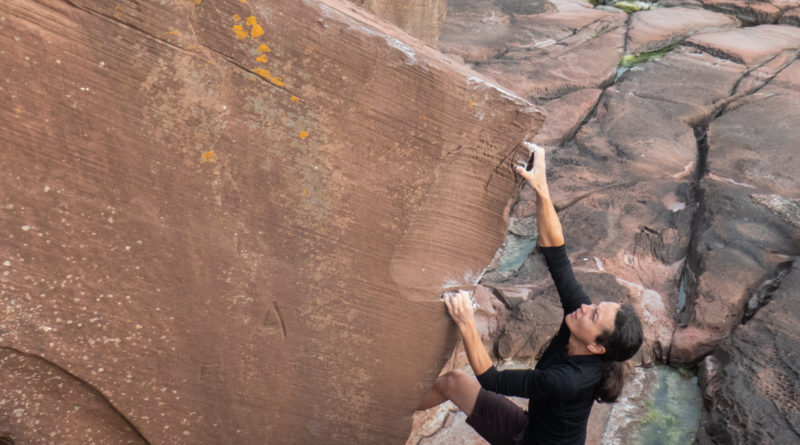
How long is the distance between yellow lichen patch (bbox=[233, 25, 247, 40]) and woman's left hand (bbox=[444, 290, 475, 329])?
103 cm

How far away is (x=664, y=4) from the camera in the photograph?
881 cm

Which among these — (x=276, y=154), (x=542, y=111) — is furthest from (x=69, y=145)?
(x=542, y=111)

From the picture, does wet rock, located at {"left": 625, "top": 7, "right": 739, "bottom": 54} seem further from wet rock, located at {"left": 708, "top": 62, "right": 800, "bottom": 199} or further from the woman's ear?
the woman's ear

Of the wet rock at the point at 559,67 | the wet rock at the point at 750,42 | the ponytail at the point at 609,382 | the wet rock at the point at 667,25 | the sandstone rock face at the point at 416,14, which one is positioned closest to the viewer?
the ponytail at the point at 609,382

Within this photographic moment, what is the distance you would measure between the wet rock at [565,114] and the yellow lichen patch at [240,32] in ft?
12.7

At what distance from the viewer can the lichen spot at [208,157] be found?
195cm

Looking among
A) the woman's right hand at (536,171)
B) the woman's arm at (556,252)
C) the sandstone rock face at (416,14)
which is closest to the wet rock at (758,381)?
the woman's arm at (556,252)

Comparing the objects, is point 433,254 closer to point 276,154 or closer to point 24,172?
point 276,154

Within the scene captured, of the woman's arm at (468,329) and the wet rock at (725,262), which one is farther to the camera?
the wet rock at (725,262)

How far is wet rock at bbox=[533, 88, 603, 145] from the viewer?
5.62m

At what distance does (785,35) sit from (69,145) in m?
7.67

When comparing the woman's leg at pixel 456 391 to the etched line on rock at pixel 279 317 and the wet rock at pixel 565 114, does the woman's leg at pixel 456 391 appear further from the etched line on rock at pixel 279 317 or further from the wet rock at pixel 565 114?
the wet rock at pixel 565 114

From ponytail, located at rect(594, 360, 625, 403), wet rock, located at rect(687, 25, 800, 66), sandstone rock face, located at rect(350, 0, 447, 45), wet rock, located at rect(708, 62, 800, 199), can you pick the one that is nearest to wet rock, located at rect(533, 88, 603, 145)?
wet rock, located at rect(708, 62, 800, 199)

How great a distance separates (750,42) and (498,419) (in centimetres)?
616
